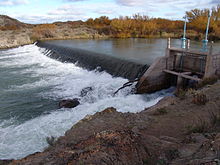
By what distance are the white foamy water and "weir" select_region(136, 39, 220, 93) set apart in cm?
64

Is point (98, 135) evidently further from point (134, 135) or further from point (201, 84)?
point (201, 84)

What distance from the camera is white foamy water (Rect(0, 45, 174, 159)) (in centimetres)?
723

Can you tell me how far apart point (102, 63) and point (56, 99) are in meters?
5.85

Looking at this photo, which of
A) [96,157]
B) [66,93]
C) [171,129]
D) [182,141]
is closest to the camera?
[96,157]

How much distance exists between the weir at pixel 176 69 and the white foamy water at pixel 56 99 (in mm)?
641

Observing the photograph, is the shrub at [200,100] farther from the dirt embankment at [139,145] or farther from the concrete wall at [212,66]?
the concrete wall at [212,66]

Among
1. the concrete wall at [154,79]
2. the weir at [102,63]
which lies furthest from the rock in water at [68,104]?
the weir at [102,63]

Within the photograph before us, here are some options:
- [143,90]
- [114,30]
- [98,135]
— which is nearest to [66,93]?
[143,90]

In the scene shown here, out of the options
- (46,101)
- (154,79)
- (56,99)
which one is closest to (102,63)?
(154,79)

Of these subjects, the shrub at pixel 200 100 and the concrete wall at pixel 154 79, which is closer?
the shrub at pixel 200 100

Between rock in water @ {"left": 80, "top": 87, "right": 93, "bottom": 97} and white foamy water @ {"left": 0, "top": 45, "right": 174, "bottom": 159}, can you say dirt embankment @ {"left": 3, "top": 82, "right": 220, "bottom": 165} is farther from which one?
rock in water @ {"left": 80, "top": 87, "right": 93, "bottom": 97}

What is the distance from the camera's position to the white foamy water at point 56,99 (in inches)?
285

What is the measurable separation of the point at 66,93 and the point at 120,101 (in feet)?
12.0

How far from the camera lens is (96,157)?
10.4 feet
